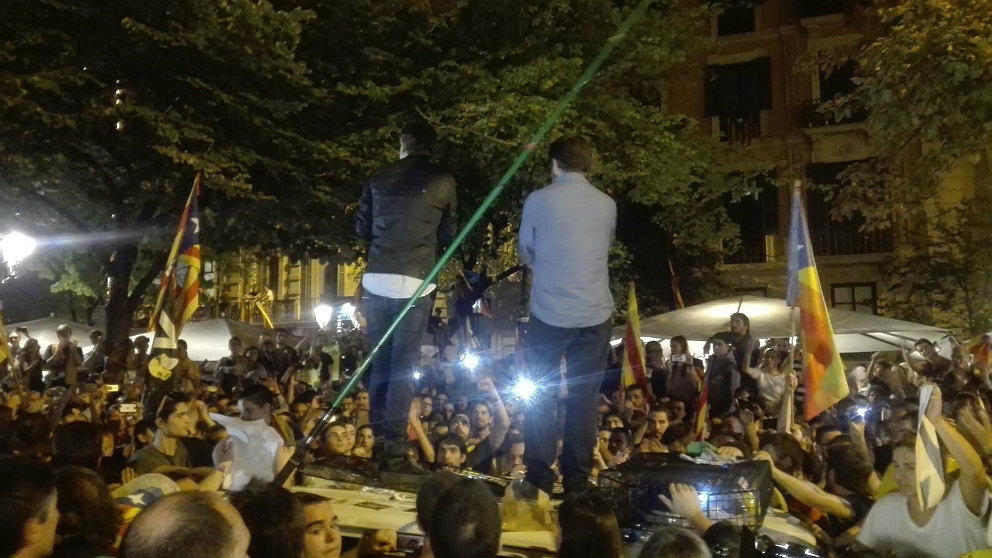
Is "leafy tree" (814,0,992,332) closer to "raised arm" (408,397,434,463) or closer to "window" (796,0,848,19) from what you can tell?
"raised arm" (408,397,434,463)

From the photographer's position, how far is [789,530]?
14.7 feet

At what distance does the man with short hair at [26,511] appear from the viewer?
10.5 feet

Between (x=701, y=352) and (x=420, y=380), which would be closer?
(x=420, y=380)

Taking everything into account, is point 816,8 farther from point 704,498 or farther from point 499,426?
point 704,498

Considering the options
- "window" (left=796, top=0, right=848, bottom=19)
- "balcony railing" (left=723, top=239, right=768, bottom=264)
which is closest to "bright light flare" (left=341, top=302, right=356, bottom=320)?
"balcony railing" (left=723, top=239, right=768, bottom=264)

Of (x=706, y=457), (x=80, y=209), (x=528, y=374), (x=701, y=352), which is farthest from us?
(x=701, y=352)

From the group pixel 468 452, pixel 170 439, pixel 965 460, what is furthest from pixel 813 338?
pixel 170 439

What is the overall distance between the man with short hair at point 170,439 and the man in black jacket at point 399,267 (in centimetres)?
161

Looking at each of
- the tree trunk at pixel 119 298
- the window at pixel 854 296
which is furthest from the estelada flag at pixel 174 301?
the window at pixel 854 296

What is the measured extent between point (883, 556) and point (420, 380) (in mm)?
10245

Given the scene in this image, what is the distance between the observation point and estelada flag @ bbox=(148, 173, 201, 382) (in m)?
8.77

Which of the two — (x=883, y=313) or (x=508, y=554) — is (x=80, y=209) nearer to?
(x=508, y=554)

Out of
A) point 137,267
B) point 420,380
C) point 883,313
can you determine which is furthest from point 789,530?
point 883,313

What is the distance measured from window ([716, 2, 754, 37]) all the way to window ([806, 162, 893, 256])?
19.1 ft
